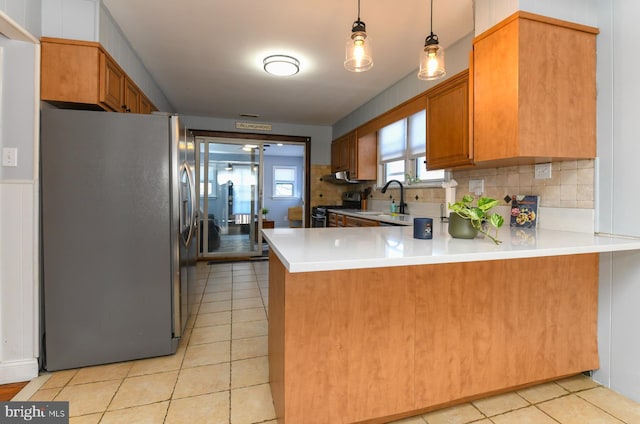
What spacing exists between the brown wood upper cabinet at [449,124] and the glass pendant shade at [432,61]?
631mm

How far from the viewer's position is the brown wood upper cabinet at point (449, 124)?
2.42 m

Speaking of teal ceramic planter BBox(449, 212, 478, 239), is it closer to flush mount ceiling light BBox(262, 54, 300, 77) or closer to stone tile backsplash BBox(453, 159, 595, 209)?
stone tile backsplash BBox(453, 159, 595, 209)

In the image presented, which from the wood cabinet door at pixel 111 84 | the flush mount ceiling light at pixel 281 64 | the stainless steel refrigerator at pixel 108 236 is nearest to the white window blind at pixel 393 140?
the flush mount ceiling light at pixel 281 64

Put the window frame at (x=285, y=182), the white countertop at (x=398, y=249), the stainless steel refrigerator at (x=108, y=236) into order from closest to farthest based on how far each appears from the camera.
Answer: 1. the white countertop at (x=398, y=249)
2. the stainless steel refrigerator at (x=108, y=236)
3. the window frame at (x=285, y=182)

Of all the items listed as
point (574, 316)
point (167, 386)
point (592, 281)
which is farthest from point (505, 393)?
point (167, 386)

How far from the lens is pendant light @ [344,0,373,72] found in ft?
5.33

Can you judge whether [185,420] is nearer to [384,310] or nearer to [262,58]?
[384,310]

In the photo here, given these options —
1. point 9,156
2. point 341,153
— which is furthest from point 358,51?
point 341,153

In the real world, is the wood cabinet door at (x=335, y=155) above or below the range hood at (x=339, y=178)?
above

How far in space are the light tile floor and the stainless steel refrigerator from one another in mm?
171

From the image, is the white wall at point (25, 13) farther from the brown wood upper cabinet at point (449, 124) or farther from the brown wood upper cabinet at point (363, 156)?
the brown wood upper cabinet at point (363, 156)

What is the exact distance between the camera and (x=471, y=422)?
1521 millimetres

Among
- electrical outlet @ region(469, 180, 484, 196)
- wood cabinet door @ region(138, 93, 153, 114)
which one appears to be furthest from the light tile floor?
wood cabinet door @ region(138, 93, 153, 114)

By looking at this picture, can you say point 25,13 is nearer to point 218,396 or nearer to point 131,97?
point 131,97
